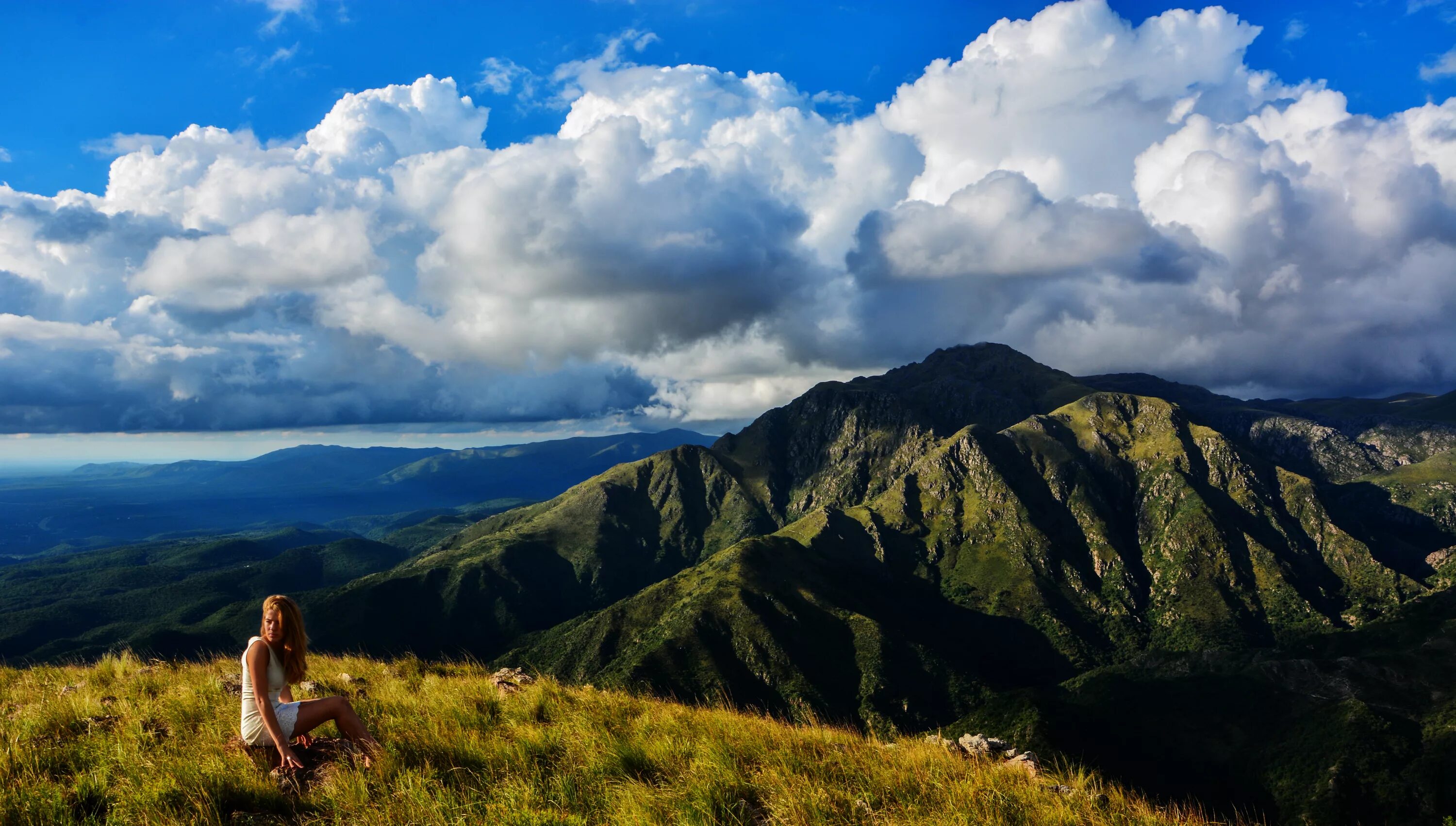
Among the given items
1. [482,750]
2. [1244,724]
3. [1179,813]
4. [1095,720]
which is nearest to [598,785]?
[482,750]

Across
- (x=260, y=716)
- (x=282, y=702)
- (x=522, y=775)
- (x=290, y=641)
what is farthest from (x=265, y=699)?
(x=522, y=775)

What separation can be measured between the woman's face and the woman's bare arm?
485 mm

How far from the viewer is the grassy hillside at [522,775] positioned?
916 centimetres

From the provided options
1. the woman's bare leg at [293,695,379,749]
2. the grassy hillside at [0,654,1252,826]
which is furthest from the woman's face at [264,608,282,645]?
the grassy hillside at [0,654,1252,826]

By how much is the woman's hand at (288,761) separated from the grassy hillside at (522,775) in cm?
48

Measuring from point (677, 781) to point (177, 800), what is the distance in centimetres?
737

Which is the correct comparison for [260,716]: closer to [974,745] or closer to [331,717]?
[331,717]

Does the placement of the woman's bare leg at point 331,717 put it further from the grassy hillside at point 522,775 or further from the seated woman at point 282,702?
the grassy hillside at point 522,775

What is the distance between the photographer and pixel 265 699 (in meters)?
11.3

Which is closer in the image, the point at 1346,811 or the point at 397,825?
the point at 397,825

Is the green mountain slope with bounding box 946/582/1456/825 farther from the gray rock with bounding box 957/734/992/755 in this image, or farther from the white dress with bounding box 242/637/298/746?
the white dress with bounding box 242/637/298/746

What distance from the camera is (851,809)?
977 cm

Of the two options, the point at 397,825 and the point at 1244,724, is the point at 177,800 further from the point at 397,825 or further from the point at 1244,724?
the point at 1244,724

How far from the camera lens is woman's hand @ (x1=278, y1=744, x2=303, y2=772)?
10.7 metres
